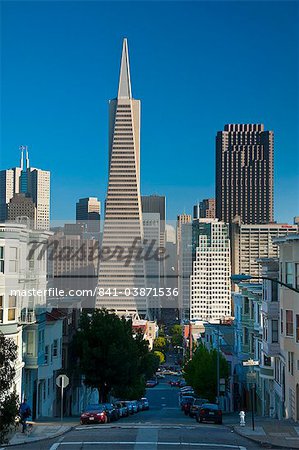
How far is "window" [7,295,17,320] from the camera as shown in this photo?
4056 cm

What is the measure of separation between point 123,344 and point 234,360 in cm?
2254

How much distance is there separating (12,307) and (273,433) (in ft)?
51.0

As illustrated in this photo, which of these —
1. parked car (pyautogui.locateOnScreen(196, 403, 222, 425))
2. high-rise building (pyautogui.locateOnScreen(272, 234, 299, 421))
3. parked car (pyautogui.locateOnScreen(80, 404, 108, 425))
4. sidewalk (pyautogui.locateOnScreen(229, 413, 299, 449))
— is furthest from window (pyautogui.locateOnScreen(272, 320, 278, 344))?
parked car (pyautogui.locateOnScreen(80, 404, 108, 425))

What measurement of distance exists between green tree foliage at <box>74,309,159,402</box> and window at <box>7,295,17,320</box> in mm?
13448

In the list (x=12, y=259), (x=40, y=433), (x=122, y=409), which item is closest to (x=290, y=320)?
(x=122, y=409)

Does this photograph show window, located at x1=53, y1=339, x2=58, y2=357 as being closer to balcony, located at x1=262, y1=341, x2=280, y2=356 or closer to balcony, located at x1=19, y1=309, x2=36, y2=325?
balcony, located at x1=19, y1=309, x2=36, y2=325

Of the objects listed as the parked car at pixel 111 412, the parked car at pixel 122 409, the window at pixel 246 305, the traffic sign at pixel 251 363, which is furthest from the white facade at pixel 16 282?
the window at pixel 246 305

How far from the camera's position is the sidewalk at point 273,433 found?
30.1 m

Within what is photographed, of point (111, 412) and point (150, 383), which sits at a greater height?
point (111, 412)

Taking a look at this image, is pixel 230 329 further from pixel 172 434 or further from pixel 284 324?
pixel 172 434

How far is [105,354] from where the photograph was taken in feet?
178

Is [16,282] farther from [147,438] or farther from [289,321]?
[289,321]

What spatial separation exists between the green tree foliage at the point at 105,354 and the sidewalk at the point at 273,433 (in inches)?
700

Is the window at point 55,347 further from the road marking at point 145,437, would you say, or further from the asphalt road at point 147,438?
the road marking at point 145,437
